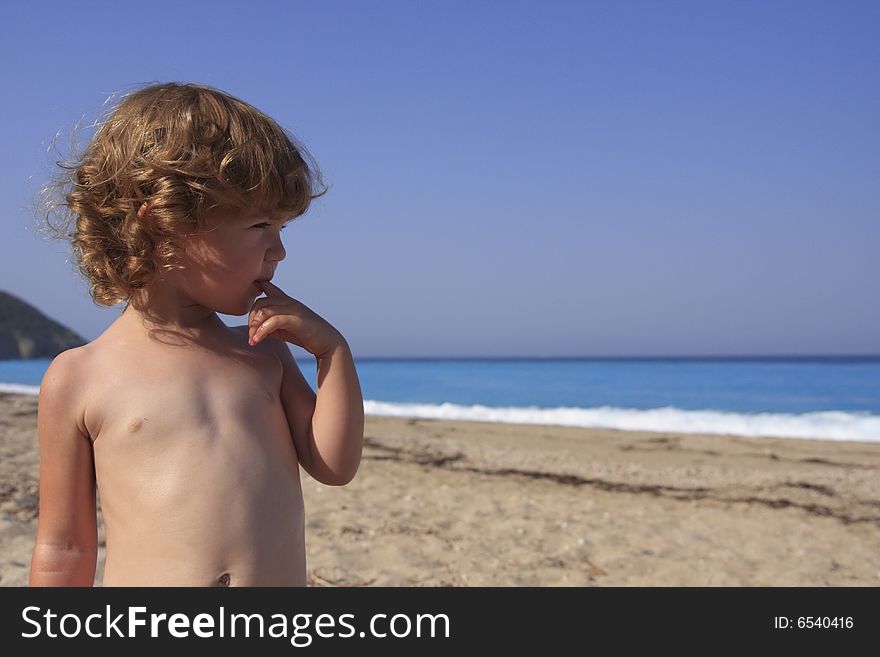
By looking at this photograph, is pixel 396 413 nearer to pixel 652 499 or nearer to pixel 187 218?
pixel 652 499

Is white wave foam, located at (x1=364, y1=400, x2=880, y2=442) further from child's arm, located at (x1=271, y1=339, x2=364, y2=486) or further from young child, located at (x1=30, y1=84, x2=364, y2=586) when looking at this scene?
young child, located at (x1=30, y1=84, x2=364, y2=586)

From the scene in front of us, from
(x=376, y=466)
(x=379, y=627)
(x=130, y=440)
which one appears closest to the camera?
(x=130, y=440)

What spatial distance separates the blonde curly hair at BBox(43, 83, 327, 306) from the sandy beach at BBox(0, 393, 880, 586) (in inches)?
111

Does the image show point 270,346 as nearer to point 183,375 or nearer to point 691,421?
point 183,375

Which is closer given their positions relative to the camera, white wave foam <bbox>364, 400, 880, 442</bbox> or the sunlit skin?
the sunlit skin

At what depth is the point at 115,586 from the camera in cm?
163

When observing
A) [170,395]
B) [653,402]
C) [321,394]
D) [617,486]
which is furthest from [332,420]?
[653,402]

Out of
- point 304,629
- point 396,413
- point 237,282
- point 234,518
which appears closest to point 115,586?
point 234,518

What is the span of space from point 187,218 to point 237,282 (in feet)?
0.55

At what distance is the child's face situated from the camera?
1642mm

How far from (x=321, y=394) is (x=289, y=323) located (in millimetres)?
182

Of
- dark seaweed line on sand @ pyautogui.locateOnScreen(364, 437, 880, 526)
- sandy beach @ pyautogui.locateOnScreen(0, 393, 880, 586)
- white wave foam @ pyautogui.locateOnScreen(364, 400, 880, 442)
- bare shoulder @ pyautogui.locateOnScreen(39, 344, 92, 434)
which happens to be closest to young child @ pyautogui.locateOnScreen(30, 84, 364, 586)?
bare shoulder @ pyautogui.locateOnScreen(39, 344, 92, 434)

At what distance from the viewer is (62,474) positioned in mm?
1632

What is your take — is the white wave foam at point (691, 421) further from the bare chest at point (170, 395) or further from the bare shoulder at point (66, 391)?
the bare shoulder at point (66, 391)
